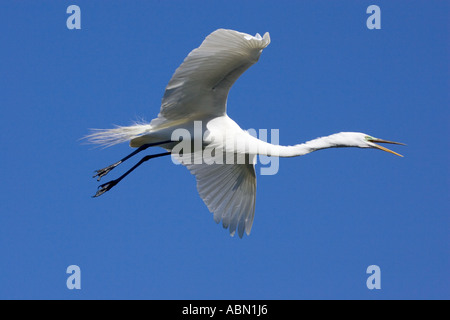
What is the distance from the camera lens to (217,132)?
7848 millimetres

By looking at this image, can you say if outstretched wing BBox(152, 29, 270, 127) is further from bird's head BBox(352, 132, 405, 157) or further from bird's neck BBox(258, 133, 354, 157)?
bird's head BBox(352, 132, 405, 157)

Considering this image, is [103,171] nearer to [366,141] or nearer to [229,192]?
[229,192]

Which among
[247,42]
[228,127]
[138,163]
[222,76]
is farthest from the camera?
[138,163]

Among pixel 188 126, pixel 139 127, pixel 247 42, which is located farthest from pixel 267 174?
pixel 247 42

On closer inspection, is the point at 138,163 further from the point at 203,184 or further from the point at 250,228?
the point at 250,228

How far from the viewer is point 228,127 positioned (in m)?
7.86

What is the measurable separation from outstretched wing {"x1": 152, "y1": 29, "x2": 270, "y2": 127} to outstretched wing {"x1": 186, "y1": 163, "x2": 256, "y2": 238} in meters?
1.06

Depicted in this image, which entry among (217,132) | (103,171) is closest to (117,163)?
(103,171)

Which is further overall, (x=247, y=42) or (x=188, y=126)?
(x=188, y=126)

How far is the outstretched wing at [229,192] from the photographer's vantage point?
28.0 feet

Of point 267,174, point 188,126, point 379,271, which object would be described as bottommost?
point 379,271

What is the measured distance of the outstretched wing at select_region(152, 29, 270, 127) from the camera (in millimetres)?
6477

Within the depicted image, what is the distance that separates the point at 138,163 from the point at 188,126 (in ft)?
3.23

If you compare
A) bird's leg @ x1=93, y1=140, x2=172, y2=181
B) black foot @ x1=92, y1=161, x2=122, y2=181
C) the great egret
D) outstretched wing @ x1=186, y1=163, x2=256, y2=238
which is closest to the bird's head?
the great egret
